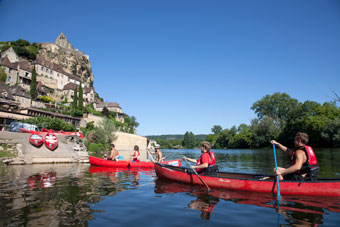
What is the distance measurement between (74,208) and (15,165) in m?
13.5

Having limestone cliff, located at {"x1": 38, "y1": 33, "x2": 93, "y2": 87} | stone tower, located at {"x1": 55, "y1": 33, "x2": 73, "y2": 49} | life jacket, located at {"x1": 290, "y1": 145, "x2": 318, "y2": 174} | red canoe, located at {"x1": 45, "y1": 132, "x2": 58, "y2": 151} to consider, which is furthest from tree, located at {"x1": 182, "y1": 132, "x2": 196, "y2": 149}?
life jacket, located at {"x1": 290, "y1": 145, "x2": 318, "y2": 174}

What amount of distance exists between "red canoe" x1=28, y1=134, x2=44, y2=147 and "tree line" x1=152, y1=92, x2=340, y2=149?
49.9 metres

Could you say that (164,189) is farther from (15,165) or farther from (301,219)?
(15,165)

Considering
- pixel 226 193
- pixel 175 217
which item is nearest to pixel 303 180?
pixel 226 193

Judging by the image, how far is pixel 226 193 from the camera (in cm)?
841

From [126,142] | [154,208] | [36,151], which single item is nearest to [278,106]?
[126,142]

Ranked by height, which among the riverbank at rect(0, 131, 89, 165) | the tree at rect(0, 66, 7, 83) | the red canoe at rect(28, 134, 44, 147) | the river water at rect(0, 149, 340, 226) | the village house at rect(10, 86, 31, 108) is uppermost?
the tree at rect(0, 66, 7, 83)

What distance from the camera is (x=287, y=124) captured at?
204 ft

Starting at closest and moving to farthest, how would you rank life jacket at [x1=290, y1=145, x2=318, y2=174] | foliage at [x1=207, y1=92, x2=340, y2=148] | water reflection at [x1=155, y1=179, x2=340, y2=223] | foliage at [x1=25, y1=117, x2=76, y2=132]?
1. water reflection at [x1=155, y1=179, x2=340, y2=223]
2. life jacket at [x1=290, y1=145, x2=318, y2=174]
3. foliage at [x1=25, y1=117, x2=76, y2=132]
4. foliage at [x1=207, y1=92, x2=340, y2=148]

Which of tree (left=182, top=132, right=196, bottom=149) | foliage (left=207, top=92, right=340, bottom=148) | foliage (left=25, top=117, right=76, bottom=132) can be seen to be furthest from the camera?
tree (left=182, top=132, right=196, bottom=149)

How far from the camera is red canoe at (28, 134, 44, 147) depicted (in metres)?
17.5

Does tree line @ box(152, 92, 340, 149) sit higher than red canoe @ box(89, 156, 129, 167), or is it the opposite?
tree line @ box(152, 92, 340, 149)

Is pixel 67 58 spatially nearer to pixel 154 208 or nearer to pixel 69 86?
pixel 69 86

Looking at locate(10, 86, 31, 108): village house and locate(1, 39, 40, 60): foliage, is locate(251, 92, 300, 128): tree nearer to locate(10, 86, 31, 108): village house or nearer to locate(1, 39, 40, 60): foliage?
locate(10, 86, 31, 108): village house
